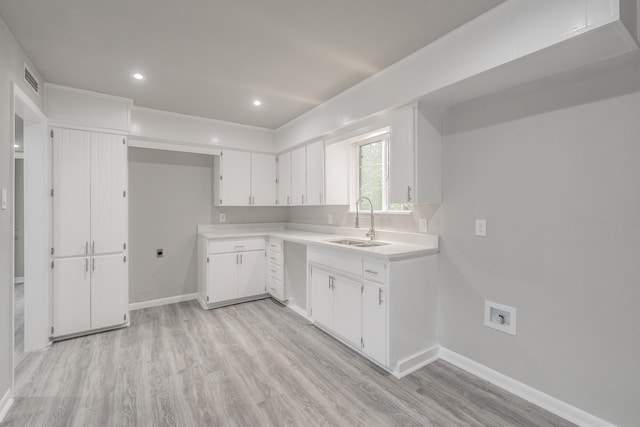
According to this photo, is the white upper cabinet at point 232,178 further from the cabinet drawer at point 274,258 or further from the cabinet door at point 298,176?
the cabinet drawer at point 274,258

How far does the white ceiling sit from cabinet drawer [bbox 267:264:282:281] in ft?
7.03

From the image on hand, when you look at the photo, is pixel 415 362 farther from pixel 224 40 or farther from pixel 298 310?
pixel 224 40

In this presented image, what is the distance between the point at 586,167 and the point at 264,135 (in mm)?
3680

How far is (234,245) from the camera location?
3.87 m

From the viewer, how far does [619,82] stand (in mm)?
1636

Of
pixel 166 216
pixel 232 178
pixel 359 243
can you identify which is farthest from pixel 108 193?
pixel 359 243

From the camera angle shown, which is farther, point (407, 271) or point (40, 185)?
point (40, 185)

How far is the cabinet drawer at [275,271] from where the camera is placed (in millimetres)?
3860

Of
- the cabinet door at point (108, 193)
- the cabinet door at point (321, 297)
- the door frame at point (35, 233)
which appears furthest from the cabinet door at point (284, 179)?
the door frame at point (35, 233)

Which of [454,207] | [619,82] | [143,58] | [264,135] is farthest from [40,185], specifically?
[619,82]

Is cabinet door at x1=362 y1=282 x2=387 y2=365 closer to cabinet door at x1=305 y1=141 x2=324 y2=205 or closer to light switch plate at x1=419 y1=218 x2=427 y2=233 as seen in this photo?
light switch plate at x1=419 y1=218 x2=427 y2=233

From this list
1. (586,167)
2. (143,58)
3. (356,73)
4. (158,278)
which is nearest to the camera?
(586,167)

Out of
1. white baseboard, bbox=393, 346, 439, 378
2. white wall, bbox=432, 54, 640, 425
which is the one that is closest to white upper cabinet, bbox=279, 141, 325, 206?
white wall, bbox=432, 54, 640, 425

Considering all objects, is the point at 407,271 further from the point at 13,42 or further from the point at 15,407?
the point at 13,42
